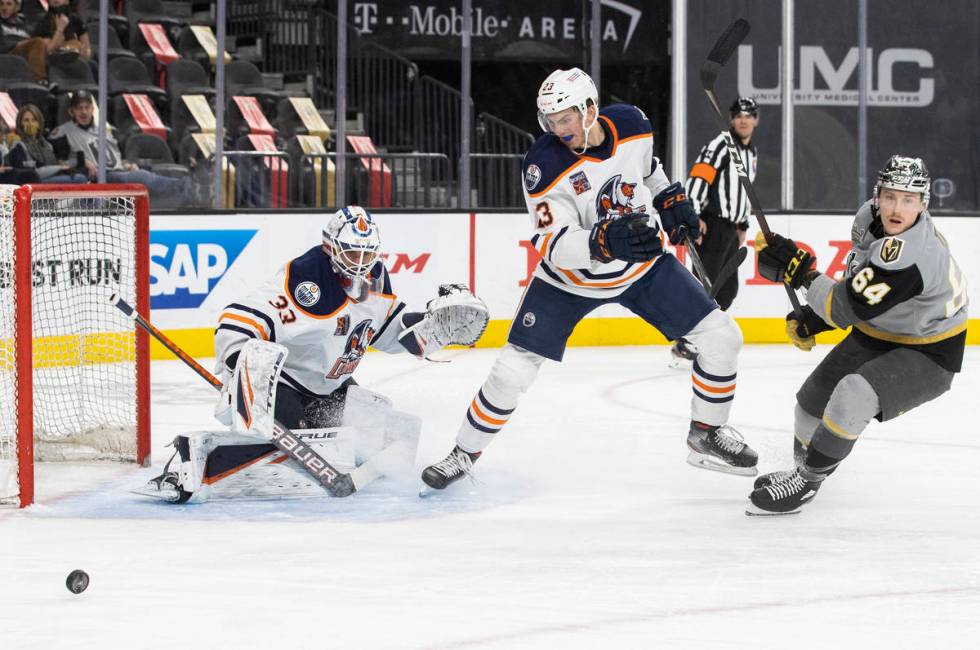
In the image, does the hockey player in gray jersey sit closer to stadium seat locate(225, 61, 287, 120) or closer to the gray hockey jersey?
the gray hockey jersey

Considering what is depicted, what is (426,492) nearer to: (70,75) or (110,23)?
(70,75)

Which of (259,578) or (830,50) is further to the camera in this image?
(830,50)

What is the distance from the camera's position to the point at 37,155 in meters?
6.70

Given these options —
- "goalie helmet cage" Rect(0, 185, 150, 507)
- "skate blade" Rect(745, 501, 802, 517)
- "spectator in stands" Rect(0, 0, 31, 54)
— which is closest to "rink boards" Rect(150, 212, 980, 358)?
"goalie helmet cage" Rect(0, 185, 150, 507)

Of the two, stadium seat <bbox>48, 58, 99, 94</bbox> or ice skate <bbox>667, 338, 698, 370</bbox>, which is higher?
stadium seat <bbox>48, 58, 99, 94</bbox>

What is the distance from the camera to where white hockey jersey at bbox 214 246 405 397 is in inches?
143

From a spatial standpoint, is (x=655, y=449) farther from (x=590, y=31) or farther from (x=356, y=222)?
(x=590, y=31)

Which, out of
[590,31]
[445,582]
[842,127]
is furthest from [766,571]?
[842,127]

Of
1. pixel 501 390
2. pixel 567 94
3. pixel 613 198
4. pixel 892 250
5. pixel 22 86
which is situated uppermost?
pixel 22 86

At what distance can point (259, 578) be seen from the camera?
2.98 meters

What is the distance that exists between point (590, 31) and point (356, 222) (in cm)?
519

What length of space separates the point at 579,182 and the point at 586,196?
1.7 inches

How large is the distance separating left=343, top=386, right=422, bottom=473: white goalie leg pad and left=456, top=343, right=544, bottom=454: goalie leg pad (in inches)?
7.5

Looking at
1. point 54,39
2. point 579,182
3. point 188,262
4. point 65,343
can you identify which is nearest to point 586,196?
point 579,182
